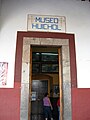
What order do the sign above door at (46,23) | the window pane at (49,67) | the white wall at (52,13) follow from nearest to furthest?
the white wall at (52,13)
the sign above door at (46,23)
the window pane at (49,67)

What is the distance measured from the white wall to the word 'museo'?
178mm

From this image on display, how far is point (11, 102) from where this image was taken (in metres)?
4.84

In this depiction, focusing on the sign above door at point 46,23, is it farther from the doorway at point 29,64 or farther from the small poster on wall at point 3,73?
the small poster on wall at point 3,73

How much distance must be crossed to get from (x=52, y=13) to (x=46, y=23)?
1.13 feet

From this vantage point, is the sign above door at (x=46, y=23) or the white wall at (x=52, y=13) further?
the sign above door at (x=46, y=23)

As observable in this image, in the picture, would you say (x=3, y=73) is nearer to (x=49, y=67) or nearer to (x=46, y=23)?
(x=46, y=23)

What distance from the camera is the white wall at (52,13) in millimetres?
5164

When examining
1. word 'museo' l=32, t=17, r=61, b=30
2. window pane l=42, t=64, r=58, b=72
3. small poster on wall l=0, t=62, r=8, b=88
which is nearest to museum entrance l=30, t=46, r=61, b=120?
window pane l=42, t=64, r=58, b=72

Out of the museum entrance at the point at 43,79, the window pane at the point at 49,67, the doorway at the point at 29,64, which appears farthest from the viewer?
the window pane at the point at 49,67

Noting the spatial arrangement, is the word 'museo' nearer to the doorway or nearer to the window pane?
the doorway

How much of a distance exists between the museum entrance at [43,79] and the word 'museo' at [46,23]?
2483mm

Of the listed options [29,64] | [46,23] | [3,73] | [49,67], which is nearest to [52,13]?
[46,23]

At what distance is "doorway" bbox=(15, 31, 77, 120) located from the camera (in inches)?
194

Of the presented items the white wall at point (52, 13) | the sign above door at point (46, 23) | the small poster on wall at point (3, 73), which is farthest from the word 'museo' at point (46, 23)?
the small poster on wall at point (3, 73)
